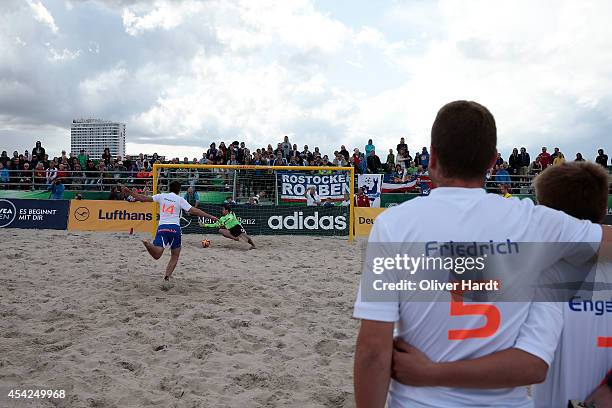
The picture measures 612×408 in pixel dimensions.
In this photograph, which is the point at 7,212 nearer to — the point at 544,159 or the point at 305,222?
the point at 305,222

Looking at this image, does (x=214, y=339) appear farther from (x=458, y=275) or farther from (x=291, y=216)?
(x=291, y=216)

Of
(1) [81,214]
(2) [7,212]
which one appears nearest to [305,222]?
(1) [81,214]

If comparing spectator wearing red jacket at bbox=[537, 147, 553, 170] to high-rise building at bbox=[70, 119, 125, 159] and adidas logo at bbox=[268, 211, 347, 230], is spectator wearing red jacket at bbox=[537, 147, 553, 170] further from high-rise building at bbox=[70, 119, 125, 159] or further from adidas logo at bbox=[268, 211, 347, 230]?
high-rise building at bbox=[70, 119, 125, 159]

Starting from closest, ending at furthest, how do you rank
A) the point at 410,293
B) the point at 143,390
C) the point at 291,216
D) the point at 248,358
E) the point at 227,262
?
the point at 410,293
the point at 143,390
the point at 248,358
the point at 227,262
the point at 291,216

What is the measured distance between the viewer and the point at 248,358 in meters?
4.73

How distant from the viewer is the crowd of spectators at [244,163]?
17.8 metres

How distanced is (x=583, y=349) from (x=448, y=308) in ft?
2.39

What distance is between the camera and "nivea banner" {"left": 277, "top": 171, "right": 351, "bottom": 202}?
14.4 m

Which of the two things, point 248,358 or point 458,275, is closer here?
point 458,275

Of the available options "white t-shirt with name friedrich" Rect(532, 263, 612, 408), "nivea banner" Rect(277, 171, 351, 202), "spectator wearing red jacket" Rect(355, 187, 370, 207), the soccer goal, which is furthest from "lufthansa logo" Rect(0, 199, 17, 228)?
"white t-shirt with name friedrich" Rect(532, 263, 612, 408)

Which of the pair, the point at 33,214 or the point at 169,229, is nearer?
the point at 169,229

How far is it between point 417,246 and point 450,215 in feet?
0.43

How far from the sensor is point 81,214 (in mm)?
14359

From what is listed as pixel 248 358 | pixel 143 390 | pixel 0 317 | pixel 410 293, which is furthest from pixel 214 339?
pixel 410 293
